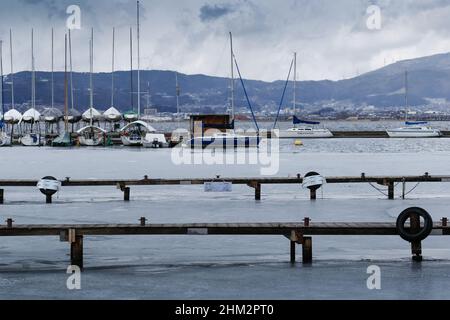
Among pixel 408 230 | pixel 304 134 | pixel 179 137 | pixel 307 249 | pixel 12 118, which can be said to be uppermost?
pixel 12 118

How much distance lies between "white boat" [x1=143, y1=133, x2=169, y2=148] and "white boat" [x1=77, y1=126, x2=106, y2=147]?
22.8ft

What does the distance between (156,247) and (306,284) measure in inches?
198

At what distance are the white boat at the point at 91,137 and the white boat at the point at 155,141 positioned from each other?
695 cm

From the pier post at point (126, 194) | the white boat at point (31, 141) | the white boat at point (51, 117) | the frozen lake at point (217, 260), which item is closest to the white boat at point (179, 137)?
the white boat at point (31, 141)

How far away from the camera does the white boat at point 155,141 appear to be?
9375 cm

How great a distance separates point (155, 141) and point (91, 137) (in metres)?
12.1

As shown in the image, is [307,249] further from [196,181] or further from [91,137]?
[91,137]

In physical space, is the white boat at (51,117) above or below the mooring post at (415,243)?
above

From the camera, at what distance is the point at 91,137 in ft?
335

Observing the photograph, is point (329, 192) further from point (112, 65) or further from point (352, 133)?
point (352, 133)

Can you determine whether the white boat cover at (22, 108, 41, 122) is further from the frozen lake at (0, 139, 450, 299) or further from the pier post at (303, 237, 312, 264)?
the pier post at (303, 237, 312, 264)

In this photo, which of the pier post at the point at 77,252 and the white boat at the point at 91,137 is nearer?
the pier post at the point at 77,252

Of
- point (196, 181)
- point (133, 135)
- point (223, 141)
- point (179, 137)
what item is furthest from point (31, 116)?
point (196, 181)

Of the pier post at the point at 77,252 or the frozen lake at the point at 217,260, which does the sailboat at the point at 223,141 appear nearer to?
the frozen lake at the point at 217,260
